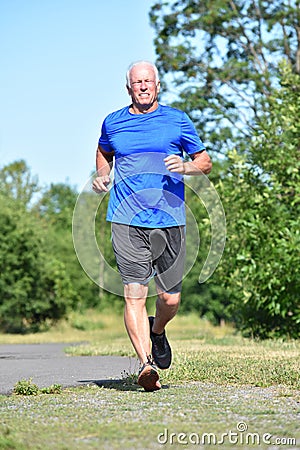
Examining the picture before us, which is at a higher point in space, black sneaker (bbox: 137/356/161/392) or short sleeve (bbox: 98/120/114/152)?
short sleeve (bbox: 98/120/114/152)

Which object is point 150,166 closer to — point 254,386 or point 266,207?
point 254,386

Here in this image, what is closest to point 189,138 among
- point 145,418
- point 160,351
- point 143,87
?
point 143,87

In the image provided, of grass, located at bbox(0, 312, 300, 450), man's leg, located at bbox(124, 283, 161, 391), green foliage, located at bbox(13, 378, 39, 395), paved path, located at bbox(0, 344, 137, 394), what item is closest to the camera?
grass, located at bbox(0, 312, 300, 450)

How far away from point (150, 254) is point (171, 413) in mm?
1949

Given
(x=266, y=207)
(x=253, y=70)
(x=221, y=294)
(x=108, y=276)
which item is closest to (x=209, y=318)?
(x=221, y=294)

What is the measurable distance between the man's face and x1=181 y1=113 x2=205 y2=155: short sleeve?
291 millimetres

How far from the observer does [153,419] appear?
4277 millimetres

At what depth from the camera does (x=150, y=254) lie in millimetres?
6273

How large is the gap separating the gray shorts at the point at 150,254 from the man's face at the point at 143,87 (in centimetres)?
100

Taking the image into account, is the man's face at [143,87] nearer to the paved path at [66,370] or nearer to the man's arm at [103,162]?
the man's arm at [103,162]

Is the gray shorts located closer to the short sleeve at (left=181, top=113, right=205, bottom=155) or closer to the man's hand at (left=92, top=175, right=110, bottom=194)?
the man's hand at (left=92, top=175, right=110, bottom=194)

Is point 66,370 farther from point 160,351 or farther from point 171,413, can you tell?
point 171,413

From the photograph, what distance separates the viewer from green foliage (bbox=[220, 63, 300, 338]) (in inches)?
581

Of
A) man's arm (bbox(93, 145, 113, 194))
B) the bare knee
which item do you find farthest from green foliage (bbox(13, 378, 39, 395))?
man's arm (bbox(93, 145, 113, 194))
